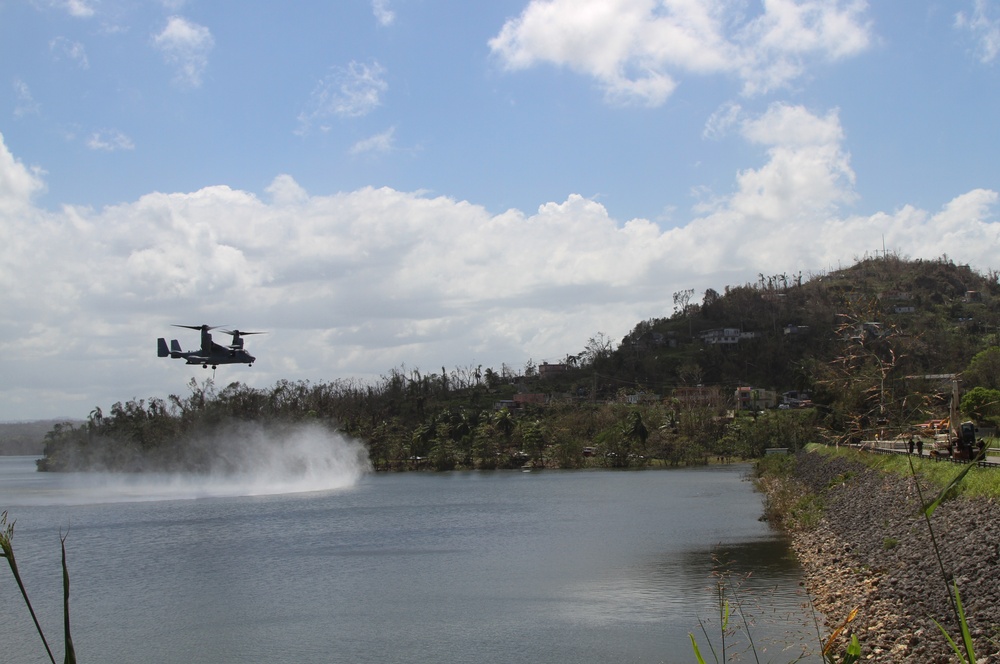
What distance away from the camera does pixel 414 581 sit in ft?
118

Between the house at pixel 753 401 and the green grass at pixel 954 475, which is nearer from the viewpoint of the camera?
the green grass at pixel 954 475

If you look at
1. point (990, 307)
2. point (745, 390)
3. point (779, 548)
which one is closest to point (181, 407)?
point (745, 390)

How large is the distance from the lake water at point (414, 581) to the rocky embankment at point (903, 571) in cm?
146

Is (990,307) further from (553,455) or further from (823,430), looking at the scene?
(823,430)

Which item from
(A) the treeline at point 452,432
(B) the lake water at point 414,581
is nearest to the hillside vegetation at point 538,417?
(A) the treeline at point 452,432

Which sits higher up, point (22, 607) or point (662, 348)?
point (662, 348)

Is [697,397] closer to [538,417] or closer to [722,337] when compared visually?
[538,417]

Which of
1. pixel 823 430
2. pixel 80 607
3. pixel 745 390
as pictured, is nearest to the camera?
pixel 823 430

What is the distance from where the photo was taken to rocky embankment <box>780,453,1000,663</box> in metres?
18.3

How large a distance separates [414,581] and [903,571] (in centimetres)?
1948

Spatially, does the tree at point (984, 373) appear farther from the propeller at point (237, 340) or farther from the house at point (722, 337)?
the house at point (722, 337)

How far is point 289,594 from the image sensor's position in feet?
113

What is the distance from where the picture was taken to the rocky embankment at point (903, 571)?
1830 centimetres

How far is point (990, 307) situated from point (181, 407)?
560ft
